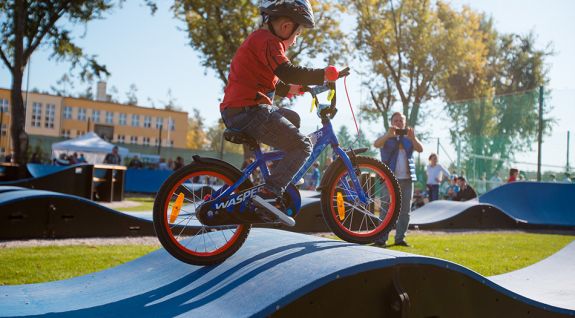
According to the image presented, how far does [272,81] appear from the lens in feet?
13.9

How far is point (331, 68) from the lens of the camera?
4066 mm

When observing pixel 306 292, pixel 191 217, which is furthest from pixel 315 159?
pixel 306 292

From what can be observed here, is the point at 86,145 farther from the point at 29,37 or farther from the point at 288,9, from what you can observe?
the point at 288,9

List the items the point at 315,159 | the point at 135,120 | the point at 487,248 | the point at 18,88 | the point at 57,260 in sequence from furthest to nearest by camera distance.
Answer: the point at 135,120
the point at 18,88
the point at 487,248
the point at 57,260
the point at 315,159

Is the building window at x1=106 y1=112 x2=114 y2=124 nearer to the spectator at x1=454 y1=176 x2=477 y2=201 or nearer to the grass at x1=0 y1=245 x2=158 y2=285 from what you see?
the spectator at x1=454 y1=176 x2=477 y2=201

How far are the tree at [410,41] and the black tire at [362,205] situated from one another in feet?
80.7

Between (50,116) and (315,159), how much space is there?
261 feet

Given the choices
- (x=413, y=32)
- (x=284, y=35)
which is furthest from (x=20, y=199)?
(x=413, y=32)

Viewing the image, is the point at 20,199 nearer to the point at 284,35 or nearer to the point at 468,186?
the point at 284,35

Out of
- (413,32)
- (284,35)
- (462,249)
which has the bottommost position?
(462,249)

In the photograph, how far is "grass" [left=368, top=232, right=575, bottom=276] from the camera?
24.1 ft

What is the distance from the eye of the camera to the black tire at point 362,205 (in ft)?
15.1

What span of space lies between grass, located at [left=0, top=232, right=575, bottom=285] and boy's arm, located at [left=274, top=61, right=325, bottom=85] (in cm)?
350

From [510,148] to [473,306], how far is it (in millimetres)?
15468
